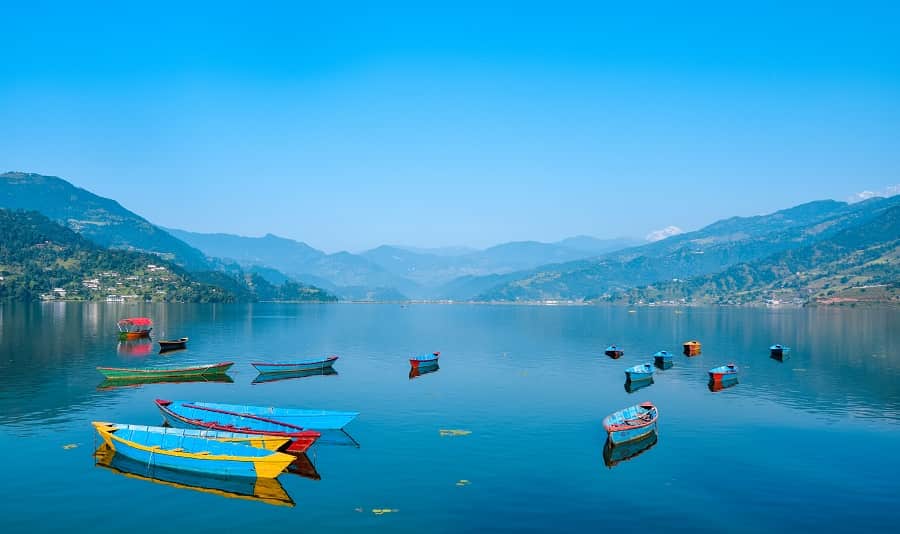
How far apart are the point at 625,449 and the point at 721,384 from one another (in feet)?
172

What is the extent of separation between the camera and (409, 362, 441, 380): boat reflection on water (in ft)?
384

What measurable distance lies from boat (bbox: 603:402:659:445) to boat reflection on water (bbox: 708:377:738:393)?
36.7m

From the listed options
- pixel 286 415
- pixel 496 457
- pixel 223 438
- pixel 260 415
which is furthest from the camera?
pixel 260 415

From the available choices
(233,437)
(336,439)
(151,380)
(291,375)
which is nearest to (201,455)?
(233,437)

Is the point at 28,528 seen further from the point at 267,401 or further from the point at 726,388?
the point at 726,388

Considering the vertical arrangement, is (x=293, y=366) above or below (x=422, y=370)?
above

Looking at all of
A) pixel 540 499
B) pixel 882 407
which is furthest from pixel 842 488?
pixel 882 407

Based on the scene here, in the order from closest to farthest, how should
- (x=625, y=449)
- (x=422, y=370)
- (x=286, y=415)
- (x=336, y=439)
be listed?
(x=625, y=449) < (x=336, y=439) < (x=286, y=415) < (x=422, y=370)

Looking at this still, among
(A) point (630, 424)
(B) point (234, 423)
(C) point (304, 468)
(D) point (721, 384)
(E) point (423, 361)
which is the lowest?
(D) point (721, 384)

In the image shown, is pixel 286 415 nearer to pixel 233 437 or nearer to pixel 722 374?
pixel 233 437

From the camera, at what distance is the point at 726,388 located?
344 ft

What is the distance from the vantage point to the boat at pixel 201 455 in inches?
2052

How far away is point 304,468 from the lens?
56188mm

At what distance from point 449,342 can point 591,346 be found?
4321cm
